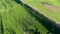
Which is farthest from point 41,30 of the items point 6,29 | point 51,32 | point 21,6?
point 21,6

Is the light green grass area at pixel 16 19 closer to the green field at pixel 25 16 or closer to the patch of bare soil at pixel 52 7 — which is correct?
the green field at pixel 25 16

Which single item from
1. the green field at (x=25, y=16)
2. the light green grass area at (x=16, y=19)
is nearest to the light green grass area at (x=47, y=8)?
the green field at (x=25, y=16)

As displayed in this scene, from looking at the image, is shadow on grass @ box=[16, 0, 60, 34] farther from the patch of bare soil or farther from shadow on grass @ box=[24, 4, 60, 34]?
the patch of bare soil

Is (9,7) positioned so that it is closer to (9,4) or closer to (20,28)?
(9,4)

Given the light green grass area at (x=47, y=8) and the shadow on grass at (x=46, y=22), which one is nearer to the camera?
the shadow on grass at (x=46, y=22)

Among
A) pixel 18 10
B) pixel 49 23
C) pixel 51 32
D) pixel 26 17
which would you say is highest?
pixel 18 10

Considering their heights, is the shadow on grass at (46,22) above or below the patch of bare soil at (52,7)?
below

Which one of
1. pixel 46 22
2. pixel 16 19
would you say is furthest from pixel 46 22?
pixel 16 19

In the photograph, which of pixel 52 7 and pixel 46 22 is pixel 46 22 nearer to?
pixel 46 22
